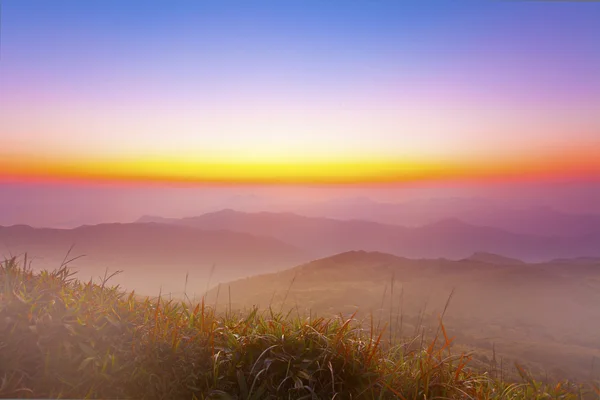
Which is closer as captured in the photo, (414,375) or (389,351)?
(414,375)

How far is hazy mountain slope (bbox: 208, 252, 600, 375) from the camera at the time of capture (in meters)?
9.67

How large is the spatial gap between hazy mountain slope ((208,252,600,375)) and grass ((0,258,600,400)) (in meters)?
4.33

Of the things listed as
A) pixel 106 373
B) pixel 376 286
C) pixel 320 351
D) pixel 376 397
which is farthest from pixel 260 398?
pixel 376 286

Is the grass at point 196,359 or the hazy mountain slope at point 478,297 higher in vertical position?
Answer: the grass at point 196,359

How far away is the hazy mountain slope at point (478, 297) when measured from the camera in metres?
9.67

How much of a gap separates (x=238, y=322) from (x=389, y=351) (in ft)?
4.22

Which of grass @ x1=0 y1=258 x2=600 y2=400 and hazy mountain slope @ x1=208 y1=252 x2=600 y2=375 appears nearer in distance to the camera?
grass @ x1=0 y1=258 x2=600 y2=400

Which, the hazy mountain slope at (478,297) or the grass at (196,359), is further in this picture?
the hazy mountain slope at (478,297)

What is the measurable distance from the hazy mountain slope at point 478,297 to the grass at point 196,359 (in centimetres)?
433

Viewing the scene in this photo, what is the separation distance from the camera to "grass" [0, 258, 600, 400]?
10.4ft

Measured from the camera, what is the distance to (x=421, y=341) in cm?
405

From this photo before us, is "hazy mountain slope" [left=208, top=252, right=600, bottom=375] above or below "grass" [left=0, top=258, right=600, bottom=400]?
below

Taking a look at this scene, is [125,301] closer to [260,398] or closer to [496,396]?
[260,398]

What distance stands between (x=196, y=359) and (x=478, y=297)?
47.9 ft
